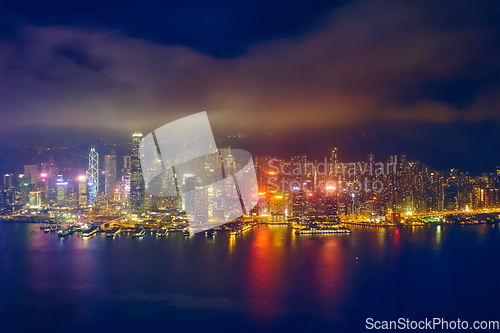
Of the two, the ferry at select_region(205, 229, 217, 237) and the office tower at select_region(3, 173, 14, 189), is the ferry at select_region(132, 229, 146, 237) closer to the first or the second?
the ferry at select_region(205, 229, 217, 237)

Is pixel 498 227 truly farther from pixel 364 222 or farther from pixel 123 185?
pixel 123 185

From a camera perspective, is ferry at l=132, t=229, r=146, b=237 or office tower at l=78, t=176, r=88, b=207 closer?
ferry at l=132, t=229, r=146, b=237

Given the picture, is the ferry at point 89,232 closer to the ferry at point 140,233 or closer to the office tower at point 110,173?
the ferry at point 140,233

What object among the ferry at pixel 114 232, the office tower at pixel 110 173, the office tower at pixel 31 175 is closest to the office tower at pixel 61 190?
the office tower at pixel 31 175

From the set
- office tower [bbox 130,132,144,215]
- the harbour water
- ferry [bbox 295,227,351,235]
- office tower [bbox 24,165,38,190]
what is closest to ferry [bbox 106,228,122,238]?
the harbour water

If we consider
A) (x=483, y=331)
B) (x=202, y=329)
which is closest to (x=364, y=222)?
(x=483, y=331)

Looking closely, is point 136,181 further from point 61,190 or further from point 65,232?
point 61,190
